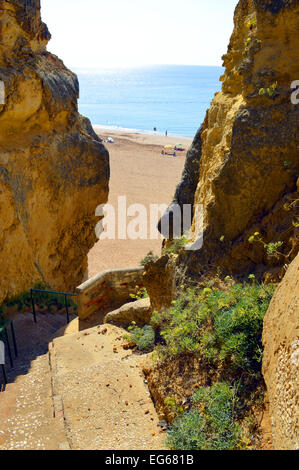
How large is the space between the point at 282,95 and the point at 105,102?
333 ft

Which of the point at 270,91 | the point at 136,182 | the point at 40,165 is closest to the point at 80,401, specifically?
the point at 270,91

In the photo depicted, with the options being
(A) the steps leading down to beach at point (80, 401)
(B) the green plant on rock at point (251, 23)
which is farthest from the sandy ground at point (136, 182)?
(B) the green plant on rock at point (251, 23)

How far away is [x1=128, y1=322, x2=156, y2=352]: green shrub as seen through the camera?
21.7ft

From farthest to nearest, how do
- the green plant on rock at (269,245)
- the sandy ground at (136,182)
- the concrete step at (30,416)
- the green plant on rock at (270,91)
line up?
the sandy ground at (136,182)
the green plant on rock at (270,91)
the green plant on rock at (269,245)
the concrete step at (30,416)

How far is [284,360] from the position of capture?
3652 mm

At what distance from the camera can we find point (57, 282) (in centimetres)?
1212

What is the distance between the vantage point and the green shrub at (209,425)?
387 cm

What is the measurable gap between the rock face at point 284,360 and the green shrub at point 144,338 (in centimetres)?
271

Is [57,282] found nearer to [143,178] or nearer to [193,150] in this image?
[193,150]

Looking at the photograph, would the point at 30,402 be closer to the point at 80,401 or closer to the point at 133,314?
the point at 80,401

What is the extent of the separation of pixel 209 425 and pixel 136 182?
26.3 meters

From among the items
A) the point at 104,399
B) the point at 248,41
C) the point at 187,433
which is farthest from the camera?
the point at 248,41

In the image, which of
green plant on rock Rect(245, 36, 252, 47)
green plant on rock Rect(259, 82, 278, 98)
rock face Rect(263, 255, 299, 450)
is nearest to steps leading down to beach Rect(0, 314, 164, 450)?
rock face Rect(263, 255, 299, 450)

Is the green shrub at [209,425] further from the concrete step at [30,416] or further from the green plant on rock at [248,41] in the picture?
the green plant on rock at [248,41]
